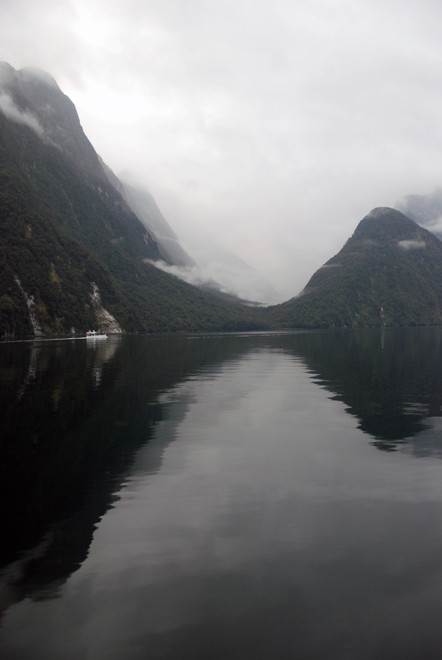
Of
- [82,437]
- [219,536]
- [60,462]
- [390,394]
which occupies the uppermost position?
[390,394]

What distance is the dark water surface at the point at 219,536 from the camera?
8148 mm

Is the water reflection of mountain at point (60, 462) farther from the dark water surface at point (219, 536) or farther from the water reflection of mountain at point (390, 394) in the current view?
the water reflection of mountain at point (390, 394)

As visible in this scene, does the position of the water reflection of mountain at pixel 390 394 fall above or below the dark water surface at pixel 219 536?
above

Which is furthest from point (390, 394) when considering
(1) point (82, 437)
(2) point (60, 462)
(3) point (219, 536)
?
(3) point (219, 536)

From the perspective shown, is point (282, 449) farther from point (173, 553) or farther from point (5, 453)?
point (5, 453)

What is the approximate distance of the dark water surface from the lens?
8.15m

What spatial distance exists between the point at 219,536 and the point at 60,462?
27.9 feet

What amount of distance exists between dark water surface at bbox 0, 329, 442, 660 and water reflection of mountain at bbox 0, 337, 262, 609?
68 mm

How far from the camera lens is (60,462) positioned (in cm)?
1783

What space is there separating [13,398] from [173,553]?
80.1 feet

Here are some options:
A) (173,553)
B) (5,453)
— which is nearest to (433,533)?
(173,553)

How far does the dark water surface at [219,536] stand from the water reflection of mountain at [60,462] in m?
0.07

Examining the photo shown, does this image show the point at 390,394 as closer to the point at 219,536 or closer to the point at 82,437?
the point at 82,437

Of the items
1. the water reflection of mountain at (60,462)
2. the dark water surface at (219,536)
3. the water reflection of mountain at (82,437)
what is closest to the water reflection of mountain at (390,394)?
the water reflection of mountain at (82,437)
